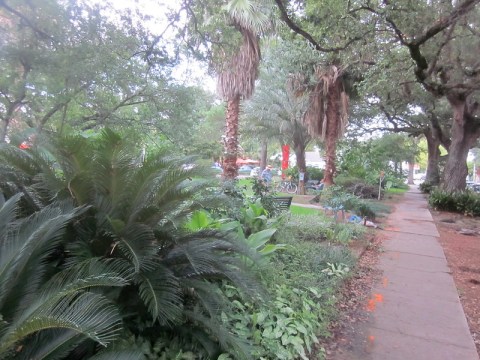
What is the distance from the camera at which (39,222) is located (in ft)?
7.68

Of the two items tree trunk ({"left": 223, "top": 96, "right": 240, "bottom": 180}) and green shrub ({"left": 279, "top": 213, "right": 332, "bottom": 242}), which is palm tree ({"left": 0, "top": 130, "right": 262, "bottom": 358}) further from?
tree trunk ({"left": 223, "top": 96, "right": 240, "bottom": 180})

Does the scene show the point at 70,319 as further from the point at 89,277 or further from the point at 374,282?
the point at 374,282

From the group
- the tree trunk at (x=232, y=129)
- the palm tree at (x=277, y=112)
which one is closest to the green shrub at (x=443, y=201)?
A: the palm tree at (x=277, y=112)

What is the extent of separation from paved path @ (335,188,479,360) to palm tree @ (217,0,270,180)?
5.36 meters

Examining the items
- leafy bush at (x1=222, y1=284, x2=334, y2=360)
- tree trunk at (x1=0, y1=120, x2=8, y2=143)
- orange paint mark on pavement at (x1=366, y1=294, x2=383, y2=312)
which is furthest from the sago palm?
orange paint mark on pavement at (x1=366, y1=294, x2=383, y2=312)

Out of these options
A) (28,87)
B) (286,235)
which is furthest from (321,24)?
(28,87)

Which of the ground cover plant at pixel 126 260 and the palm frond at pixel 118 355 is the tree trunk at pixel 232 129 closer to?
the ground cover plant at pixel 126 260

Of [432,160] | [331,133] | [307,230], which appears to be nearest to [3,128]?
[307,230]

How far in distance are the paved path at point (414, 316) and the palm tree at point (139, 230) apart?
1.37m

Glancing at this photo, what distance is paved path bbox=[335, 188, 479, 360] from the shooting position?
3.35 metres

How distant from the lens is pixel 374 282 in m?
5.36

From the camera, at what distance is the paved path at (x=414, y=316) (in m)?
3.35

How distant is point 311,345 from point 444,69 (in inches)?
498

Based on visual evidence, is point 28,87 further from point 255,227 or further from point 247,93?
point 247,93
